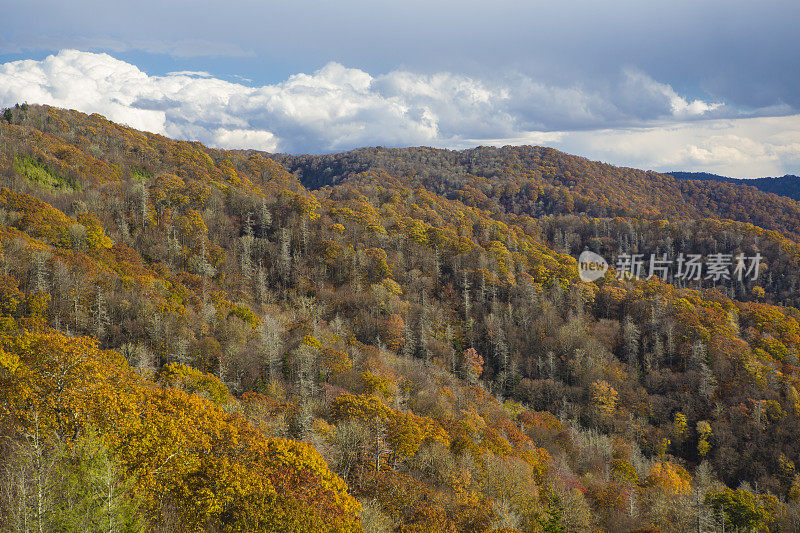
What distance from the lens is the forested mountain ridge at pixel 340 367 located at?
83.8ft

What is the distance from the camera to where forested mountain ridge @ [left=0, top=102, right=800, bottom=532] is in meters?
25.5

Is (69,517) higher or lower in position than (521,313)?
higher

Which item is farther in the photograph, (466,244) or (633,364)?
(466,244)

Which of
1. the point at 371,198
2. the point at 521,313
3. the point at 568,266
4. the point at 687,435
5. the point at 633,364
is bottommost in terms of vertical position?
the point at 687,435

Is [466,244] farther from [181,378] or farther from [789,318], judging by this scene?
[181,378]

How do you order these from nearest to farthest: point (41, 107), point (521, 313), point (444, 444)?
point (444, 444) → point (521, 313) → point (41, 107)

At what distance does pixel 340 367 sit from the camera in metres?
63.2

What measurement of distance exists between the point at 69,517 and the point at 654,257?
182958 millimetres

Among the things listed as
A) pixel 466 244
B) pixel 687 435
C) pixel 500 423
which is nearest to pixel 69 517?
pixel 500 423

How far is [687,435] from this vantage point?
80062 millimetres
